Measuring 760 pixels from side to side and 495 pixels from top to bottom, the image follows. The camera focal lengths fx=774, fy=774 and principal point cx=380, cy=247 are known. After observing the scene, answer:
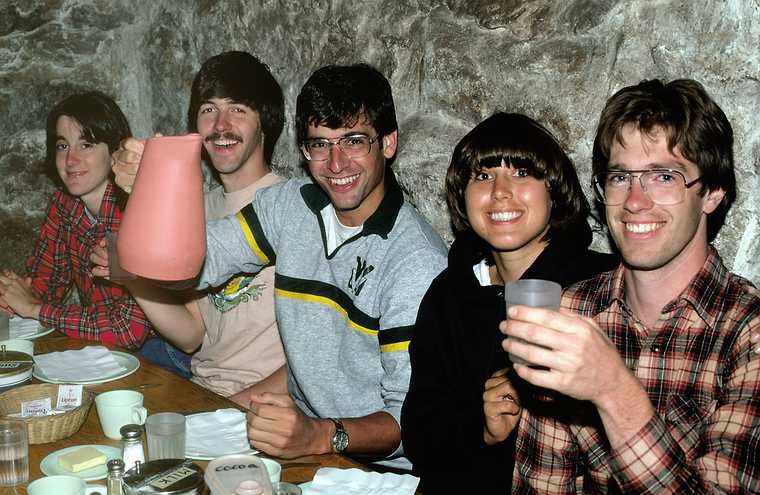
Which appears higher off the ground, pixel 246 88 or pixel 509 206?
pixel 246 88

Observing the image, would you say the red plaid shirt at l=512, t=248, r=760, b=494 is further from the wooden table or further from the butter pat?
the butter pat

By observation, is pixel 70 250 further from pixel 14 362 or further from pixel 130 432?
pixel 130 432

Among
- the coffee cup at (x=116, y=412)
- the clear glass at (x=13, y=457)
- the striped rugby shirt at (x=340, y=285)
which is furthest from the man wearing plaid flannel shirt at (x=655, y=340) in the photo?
the clear glass at (x=13, y=457)

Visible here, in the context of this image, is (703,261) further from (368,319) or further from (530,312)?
(368,319)

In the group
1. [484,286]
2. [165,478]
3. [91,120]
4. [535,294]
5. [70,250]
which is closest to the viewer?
[535,294]

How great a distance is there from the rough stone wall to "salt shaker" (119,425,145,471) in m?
1.13

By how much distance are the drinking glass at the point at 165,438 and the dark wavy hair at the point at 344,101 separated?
90 centimetres

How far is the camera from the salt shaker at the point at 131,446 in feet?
4.55

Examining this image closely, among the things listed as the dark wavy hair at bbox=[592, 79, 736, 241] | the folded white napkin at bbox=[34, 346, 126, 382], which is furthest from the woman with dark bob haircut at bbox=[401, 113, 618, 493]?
the folded white napkin at bbox=[34, 346, 126, 382]

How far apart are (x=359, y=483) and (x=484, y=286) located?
23.8 inches

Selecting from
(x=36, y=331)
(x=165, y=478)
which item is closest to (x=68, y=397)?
(x=165, y=478)

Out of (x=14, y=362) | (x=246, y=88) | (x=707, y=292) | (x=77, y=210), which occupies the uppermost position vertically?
(x=246, y=88)

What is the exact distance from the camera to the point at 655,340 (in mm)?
1403

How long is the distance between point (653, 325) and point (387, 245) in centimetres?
71
